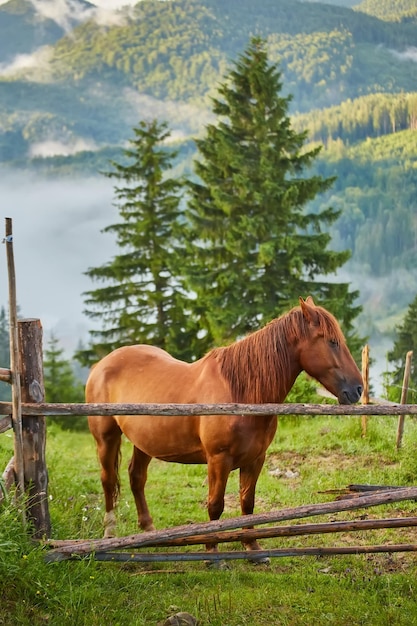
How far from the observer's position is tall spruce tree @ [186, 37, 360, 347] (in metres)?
20.0

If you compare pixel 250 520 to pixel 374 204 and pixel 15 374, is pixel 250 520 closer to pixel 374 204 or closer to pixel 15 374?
pixel 15 374

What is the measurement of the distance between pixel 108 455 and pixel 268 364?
6.14 ft

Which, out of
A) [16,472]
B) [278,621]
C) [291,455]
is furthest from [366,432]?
[16,472]

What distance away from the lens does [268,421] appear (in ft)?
15.6

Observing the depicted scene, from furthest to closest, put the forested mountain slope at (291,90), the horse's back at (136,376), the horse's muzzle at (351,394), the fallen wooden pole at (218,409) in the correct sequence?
1. the forested mountain slope at (291,90)
2. the horse's back at (136,376)
3. the horse's muzzle at (351,394)
4. the fallen wooden pole at (218,409)

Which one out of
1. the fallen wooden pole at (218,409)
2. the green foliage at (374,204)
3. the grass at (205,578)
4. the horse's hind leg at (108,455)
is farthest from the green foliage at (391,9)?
the fallen wooden pole at (218,409)

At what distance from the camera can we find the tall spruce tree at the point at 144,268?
77.8 feet

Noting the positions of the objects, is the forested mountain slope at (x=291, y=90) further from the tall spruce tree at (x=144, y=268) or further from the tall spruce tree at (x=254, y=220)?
the tall spruce tree at (x=254, y=220)

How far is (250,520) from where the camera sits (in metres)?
3.93

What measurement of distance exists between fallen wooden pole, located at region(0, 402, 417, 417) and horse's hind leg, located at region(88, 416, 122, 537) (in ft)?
5.70

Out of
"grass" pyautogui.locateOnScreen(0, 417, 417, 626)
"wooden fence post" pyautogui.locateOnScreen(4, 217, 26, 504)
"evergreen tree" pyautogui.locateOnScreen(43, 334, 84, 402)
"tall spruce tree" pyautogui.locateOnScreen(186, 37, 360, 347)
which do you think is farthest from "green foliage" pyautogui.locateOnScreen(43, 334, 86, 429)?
"wooden fence post" pyautogui.locateOnScreen(4, 217, 26, 504)

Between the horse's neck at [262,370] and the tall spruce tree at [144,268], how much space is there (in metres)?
18.1

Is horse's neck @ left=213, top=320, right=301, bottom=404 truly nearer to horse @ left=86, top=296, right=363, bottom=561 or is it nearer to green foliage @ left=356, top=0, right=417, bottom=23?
horse @ left=86, top=296, right=363, bottom=561

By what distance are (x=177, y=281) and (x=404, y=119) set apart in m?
105
